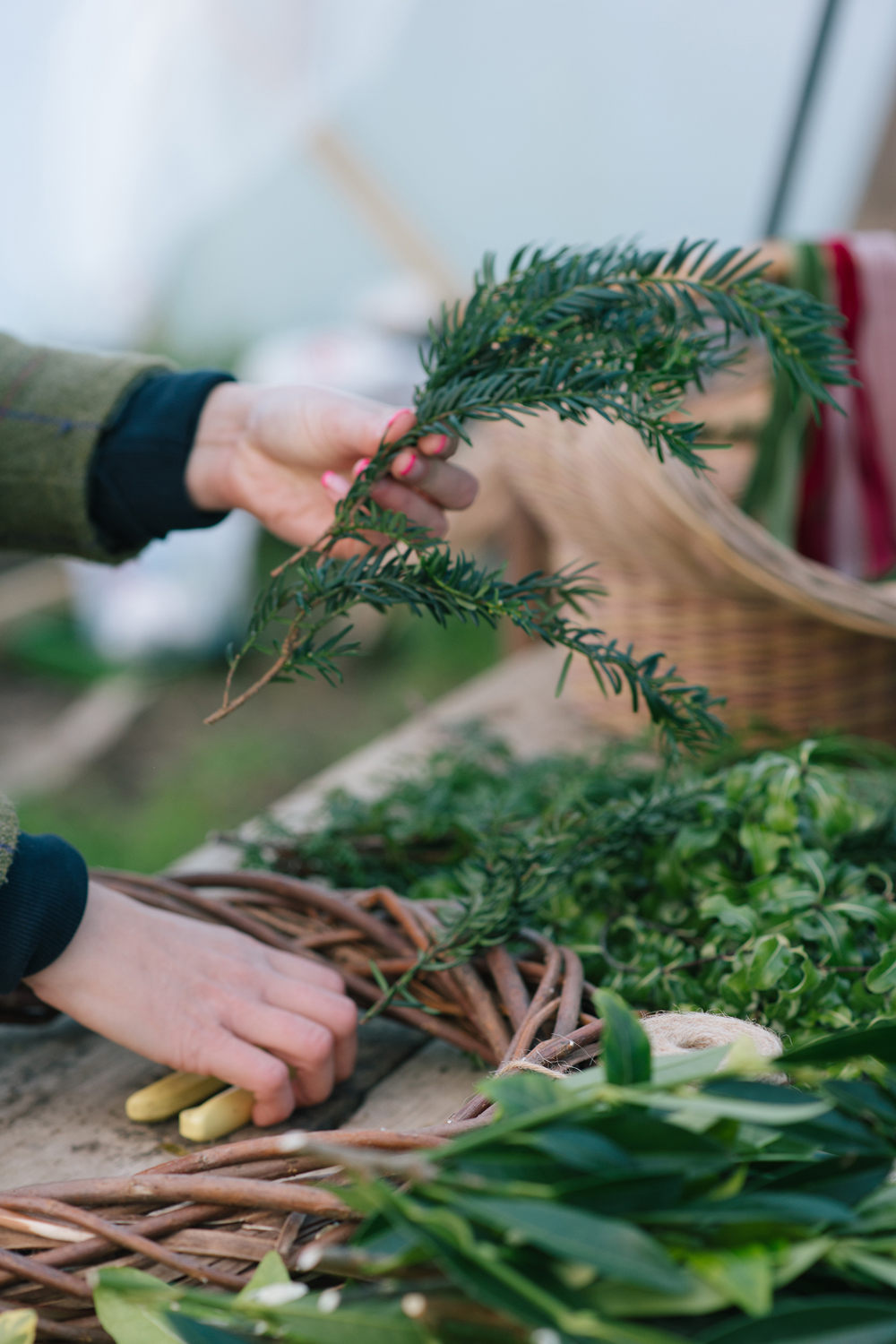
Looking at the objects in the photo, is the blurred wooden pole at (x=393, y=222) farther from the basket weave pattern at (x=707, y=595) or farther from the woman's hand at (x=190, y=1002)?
the woman's hand at (x=190, y=1002)

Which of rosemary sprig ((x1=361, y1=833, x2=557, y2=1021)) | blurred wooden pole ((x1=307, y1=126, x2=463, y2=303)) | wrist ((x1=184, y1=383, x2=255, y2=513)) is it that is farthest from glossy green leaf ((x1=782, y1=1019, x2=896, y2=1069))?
blurred wooden pole ((x1=307, y1=126, x2=463, y2=303))

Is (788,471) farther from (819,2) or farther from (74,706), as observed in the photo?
(74,706)

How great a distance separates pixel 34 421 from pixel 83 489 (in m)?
0.06

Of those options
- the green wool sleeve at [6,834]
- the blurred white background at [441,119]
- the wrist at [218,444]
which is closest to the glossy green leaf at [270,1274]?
the green wool sleeve at [6,834]

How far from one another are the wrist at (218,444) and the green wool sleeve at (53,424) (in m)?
0.06

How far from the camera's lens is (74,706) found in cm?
237

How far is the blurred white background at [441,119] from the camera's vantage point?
6.63ft

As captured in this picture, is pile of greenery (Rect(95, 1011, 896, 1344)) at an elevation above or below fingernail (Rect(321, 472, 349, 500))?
below

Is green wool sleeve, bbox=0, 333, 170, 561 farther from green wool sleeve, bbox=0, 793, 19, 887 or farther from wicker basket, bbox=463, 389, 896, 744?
wicker basket, bbox=463, 389, 896, 744

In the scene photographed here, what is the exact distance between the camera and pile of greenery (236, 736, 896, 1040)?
20.6 inches

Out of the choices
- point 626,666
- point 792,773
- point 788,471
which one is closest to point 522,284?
point 626,666

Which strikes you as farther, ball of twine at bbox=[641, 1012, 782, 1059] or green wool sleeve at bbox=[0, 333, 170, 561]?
green wool sleeve at bbox=[0, 333, 170, 561]

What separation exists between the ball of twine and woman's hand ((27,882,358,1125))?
20cm

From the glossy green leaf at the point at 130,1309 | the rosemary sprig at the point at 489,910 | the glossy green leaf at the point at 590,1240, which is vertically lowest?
the glossy green leaf at the point at 130,1309
